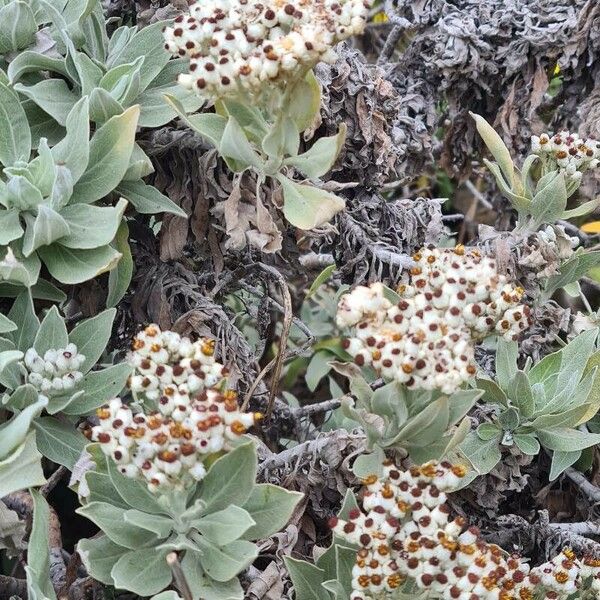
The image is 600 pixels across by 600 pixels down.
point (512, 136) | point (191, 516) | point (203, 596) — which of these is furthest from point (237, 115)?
point (512, 136)

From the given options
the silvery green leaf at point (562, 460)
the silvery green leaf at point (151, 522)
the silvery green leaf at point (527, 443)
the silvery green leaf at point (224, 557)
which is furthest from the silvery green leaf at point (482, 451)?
the silvery green leaf at point (151, 522)

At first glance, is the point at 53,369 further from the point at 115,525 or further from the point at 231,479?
the point at 231,479

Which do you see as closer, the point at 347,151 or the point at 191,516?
the point at 191,516

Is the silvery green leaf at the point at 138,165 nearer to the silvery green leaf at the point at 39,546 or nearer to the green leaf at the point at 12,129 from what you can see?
the green leaf at the point at 12,129

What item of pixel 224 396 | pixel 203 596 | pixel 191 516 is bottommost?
pixel 203 596

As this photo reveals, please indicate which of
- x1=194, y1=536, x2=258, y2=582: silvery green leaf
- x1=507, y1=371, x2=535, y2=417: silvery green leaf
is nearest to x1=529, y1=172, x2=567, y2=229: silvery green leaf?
x1=507, y1=371, x2=535, y2=417: silvery green leaf

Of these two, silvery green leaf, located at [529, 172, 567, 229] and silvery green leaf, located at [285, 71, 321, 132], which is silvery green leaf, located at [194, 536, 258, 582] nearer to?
silvery green leaf, located at [285, 71, 321, 132]

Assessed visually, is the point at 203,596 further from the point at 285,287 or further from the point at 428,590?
the point at 285,287

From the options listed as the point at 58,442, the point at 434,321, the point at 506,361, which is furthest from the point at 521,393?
the point at 58,442
